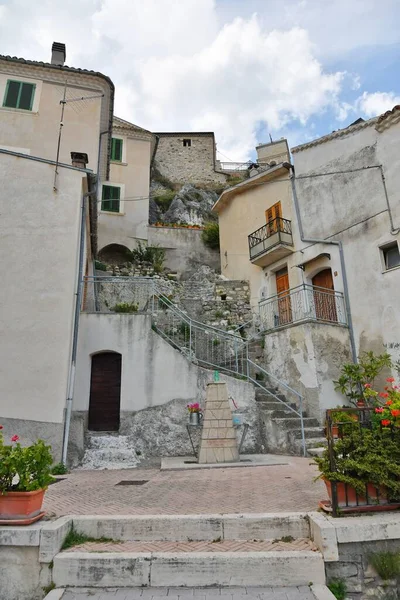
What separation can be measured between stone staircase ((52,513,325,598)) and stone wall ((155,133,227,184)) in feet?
118

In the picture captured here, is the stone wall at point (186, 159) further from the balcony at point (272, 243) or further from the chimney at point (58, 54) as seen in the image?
the balcony at point (272, 243)

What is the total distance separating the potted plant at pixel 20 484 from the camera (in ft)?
11.8

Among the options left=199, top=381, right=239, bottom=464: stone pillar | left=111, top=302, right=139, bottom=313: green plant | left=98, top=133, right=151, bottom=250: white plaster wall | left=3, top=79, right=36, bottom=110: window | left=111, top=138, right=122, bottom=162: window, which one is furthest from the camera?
left=111, top=138, right=122, bottom=162: window

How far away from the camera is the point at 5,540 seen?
11.4 feet

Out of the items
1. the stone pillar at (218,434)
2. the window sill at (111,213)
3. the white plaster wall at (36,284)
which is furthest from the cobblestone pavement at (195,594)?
the window sill at (111,213)

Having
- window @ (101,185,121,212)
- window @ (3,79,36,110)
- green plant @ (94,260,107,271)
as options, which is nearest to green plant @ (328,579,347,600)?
window @ (3,79,36,110)

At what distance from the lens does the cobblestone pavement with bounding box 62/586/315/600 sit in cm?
305

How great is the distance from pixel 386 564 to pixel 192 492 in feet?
9.11

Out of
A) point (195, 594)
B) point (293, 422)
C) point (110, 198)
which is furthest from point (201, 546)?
point (110, 198)

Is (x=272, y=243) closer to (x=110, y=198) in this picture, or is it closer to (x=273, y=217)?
(x=273, y=217)

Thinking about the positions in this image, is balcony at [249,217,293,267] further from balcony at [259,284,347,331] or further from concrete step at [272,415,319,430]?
concrete step at [272,415,319,430]

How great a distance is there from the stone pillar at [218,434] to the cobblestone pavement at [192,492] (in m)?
0.64

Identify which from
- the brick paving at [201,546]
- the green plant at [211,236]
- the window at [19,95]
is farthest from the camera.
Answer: the green plant at [211,236]

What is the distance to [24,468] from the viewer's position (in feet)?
12.1
